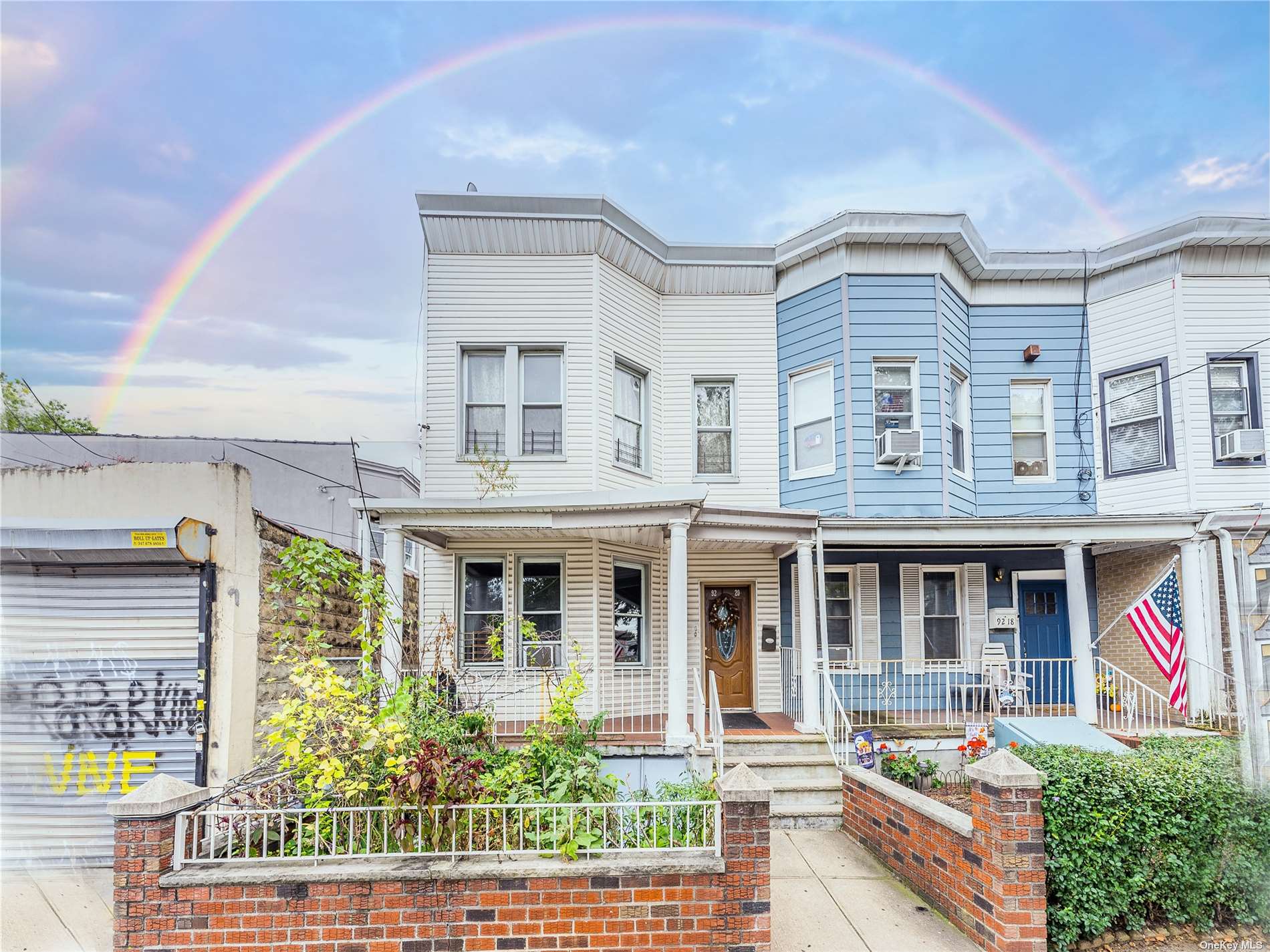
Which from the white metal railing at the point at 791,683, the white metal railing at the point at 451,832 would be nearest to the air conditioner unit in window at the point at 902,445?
the white metal railing at the point at 791,683

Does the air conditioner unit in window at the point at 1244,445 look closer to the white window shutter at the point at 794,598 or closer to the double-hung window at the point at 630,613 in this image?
the white window shutter at the point at 794,598

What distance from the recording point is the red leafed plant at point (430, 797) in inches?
179

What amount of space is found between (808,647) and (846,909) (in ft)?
12.2

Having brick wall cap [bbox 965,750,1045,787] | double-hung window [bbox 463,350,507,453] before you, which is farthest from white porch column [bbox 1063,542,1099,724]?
double-hung window [bbox 463,350,507,453]

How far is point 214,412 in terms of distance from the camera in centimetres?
1353

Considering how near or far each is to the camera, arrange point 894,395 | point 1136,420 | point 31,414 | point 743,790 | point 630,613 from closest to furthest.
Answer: point 743,790
point 630,613
point 894,395
point 1136,420
point 31,414

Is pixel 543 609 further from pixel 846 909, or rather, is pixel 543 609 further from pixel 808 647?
pixel 846 909

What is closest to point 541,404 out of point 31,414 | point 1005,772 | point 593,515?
point 593,515

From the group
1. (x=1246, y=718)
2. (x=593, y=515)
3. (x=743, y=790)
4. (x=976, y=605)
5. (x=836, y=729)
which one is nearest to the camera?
(x=743, y=790)

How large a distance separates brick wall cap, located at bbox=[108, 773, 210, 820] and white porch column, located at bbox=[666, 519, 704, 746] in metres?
4.73

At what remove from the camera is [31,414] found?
40.9 feet

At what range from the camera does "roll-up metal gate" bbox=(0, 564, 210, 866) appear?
6512mm

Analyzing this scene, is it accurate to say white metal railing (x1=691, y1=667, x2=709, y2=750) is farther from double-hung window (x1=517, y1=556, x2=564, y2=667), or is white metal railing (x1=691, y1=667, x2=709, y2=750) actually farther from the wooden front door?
the wooden front door

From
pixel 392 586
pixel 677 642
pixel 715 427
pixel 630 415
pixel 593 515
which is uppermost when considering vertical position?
pixel 630 415
